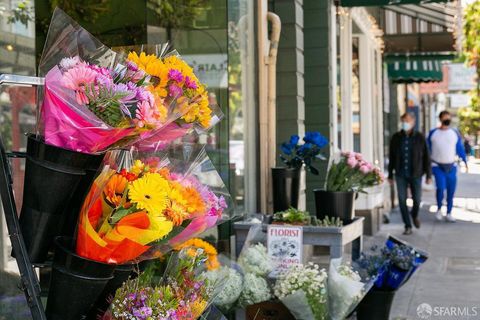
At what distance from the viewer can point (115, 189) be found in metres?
2.02

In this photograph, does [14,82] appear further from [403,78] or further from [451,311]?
[403,78]

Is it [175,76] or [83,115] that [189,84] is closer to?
[175,76]

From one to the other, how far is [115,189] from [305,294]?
240 centimetres

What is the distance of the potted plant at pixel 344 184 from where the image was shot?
548 cm

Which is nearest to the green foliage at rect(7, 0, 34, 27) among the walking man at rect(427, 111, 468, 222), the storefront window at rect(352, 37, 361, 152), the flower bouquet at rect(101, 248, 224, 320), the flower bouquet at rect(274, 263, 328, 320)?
the flower bouquet at rect(101, 248, 224, 320)

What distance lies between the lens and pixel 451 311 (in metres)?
5.76

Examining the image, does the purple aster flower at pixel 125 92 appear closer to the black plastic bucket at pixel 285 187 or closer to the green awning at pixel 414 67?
the black plastic bucket at pixel 285 187

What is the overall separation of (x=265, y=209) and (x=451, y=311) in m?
1.76

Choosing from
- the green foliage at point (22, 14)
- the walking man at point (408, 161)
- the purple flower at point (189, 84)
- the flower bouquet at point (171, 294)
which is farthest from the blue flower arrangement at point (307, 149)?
the walking man at point (408, 161)

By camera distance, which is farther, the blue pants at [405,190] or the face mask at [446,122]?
the face mask at [446,122]

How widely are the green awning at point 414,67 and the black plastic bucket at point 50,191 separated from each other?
1299 centimetres

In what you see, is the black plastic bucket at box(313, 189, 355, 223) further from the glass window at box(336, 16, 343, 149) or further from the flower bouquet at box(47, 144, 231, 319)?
the glass window at box(336, 16, 343, 149)

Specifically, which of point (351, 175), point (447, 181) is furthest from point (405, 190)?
point (351, 175)

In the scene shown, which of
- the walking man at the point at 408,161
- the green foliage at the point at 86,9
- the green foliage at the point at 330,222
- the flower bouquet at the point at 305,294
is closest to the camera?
the flower bouquet at the point at 305,294
